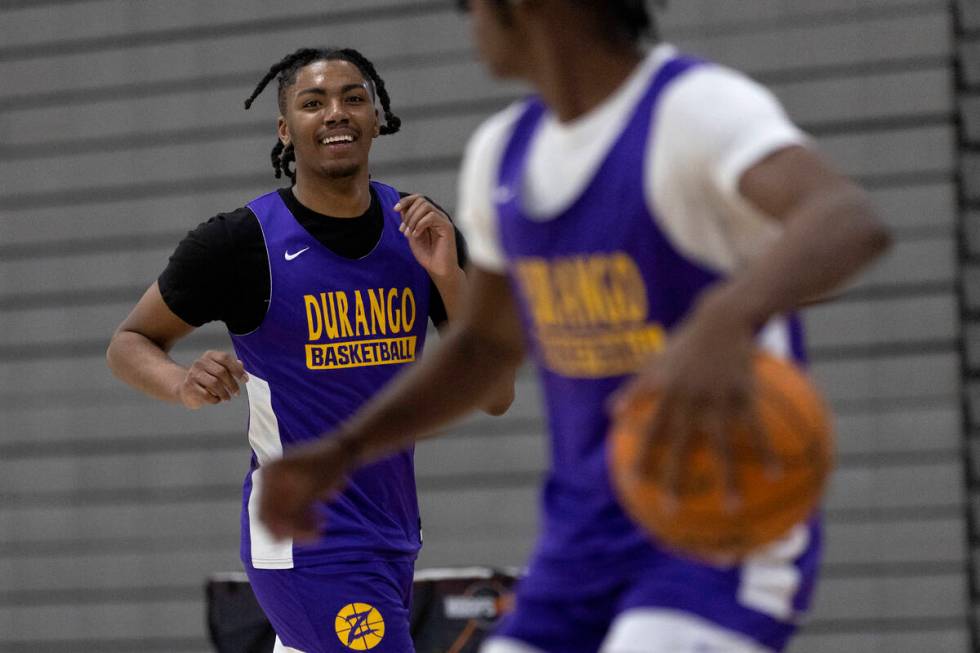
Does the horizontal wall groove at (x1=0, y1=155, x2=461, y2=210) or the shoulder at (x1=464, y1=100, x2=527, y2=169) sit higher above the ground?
the shoulder at (x1=464, y1=100, x2=527, y2=169)

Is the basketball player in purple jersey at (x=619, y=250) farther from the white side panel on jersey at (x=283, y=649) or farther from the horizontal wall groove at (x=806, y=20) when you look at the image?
the horizontal wall groove at (x=806, y=20)

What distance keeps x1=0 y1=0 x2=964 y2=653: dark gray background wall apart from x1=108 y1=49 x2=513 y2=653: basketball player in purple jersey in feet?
13.5

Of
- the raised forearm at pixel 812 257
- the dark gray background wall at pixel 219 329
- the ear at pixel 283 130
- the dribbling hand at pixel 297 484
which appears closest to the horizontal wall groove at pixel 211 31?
the dark gray background wall at pixel 219 329

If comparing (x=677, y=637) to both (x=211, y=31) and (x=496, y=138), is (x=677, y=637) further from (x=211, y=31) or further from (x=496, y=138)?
(x=211, y=31)

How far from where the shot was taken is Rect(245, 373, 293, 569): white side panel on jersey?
4.77 m

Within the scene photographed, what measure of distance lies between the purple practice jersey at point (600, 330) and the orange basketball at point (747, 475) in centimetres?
31

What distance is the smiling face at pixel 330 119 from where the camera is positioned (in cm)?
493

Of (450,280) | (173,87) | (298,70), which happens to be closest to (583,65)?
(450,280)

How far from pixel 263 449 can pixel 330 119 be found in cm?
103

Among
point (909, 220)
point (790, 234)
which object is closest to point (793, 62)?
point (909, 220)

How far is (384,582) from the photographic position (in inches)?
187

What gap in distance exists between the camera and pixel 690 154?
2.38 m

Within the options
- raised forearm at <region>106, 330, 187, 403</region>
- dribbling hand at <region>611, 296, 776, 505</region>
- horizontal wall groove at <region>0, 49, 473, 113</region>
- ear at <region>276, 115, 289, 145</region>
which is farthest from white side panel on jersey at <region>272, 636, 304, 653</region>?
horizontal wall groove at <region>0, 49, 473, 113</region>

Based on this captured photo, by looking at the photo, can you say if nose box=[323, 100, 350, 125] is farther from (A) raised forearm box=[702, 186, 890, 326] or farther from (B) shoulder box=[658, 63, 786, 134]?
(A) raised forearm box=[702, 186, 890, 326]
